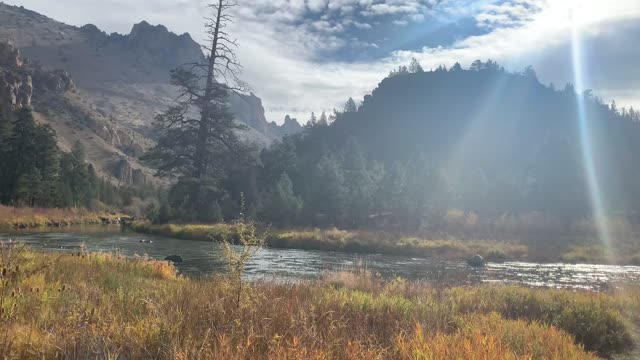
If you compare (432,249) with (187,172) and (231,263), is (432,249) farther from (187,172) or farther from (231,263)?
(231,263)

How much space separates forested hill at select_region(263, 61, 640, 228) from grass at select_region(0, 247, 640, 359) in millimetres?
56121

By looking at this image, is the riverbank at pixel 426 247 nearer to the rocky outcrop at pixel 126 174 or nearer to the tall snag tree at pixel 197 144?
the tall snag tree at pixel 197 144

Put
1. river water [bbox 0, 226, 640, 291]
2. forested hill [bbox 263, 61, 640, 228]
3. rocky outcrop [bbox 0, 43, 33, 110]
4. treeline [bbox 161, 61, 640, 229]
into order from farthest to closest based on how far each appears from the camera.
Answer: rocky outcrop [bbox 0, 43, 33, 110] → forested hill [bbox 263, 61, 640, 228] → treeline [bbox 161, 61, 640, 229] → river water [bbox 0, 226, 640, 291]

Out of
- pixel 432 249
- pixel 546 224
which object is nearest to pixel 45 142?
pixel 432 249

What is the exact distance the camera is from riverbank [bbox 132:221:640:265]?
3844 cm

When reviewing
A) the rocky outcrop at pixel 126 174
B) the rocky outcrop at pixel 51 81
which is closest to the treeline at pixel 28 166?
the rocky outcrop at pixel 126 174

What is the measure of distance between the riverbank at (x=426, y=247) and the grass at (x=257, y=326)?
91.6 ft

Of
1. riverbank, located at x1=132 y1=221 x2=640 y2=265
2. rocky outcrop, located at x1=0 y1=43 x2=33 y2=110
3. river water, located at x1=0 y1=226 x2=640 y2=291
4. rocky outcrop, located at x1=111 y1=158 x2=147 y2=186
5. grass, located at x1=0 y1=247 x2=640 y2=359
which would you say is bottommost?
riverbank, located at x1=132 y1=221 x2=640 y2=265

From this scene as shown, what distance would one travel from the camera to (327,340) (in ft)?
18.0

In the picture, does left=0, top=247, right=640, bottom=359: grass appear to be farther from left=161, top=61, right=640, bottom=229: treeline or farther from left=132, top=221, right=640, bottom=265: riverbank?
left=161, top=61, right=640, bottom=229: treeline

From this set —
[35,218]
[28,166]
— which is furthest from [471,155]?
[35,218]

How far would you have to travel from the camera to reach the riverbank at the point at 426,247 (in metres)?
38.4

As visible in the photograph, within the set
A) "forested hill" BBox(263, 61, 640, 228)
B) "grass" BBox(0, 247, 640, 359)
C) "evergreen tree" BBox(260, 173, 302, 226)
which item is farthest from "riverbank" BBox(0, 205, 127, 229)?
Result: "grass" BBox(0, 247, 640, 359)

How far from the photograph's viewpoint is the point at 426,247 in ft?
135
